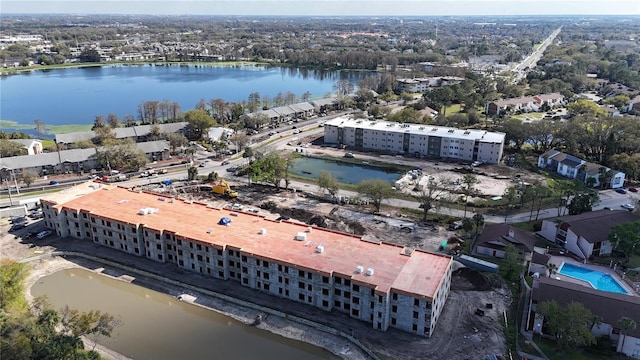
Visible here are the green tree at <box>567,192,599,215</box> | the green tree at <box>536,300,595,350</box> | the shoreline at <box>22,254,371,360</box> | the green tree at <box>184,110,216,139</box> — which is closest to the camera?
the green tree at <box>536,300,595,350</box>

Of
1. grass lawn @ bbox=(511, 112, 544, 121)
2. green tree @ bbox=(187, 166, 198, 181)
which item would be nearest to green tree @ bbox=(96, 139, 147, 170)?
green tree @ bbox=(187, 166, 198, 181)

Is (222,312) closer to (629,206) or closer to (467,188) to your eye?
(467,188)

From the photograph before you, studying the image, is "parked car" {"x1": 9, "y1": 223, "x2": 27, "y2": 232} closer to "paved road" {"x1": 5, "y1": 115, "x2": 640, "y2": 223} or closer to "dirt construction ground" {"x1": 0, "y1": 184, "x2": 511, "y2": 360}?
"dirt construction ground" {"x1": 0, "y1": 184, "x2": 511, "y2": 360}

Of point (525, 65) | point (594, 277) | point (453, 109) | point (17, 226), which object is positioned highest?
point (525, 65)

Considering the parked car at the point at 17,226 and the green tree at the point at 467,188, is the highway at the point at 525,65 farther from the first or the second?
the parked car at the point at 17,226

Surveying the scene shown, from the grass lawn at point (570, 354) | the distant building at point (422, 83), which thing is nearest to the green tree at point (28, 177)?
the grass lawn at point (570, 354)

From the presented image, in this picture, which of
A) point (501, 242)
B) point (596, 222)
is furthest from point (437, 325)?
point (596, 222)

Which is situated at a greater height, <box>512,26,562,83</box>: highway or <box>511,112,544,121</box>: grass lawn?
<box>512,26,562,83</box>: highway

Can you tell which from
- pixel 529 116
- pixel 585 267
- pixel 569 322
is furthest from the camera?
pixel 529 116
